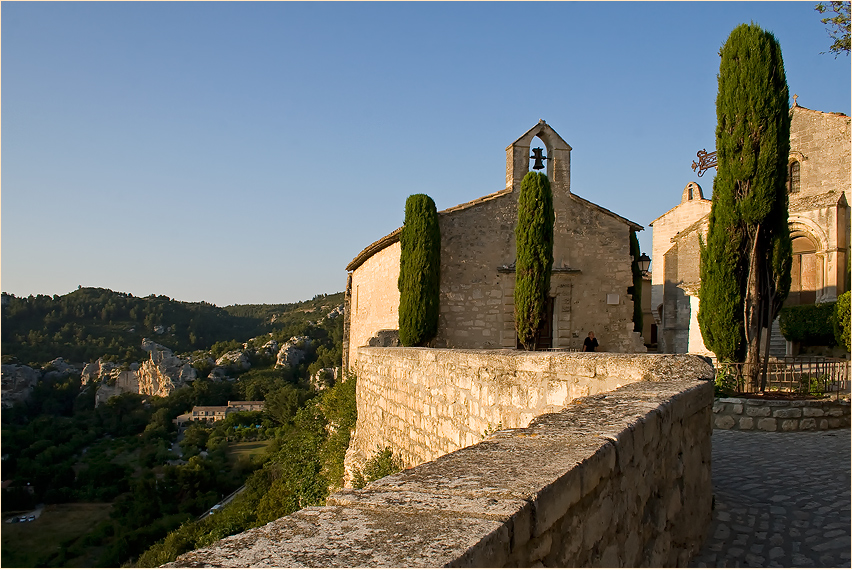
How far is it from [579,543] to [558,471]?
0.34 m

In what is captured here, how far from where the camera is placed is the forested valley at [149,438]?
1703cm

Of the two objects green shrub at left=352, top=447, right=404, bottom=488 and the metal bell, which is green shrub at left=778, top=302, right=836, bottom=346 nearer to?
the metal bell

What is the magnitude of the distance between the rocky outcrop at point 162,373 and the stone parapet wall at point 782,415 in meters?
50.5

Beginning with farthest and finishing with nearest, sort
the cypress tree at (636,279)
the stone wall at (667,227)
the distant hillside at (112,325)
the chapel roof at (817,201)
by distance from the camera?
the distant hillside at (112,325) → the stone wall at (667,227) → the chapel roof at (817,201) → the cypress tree at (636,279)

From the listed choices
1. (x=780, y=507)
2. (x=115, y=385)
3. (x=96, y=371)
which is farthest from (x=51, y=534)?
(x=780, y=507)

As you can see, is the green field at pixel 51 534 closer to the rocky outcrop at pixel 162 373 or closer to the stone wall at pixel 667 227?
the rocky outcrop at pixel 162 373

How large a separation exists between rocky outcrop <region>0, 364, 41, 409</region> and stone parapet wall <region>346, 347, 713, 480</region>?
41.4 m

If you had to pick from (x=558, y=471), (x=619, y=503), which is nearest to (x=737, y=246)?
(x=619, y=503)

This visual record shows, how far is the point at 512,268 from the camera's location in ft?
49.2

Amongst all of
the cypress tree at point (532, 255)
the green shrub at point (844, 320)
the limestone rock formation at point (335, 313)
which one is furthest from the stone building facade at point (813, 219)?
the limestone rock formation at point (335, 313)

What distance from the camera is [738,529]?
434 centimetres

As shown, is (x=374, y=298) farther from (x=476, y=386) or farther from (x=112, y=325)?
(x=112, y=325)

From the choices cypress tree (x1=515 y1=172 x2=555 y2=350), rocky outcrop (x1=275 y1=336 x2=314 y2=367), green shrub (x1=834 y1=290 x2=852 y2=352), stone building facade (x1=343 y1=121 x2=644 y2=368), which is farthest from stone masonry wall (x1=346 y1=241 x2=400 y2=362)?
rocky outcrop (x1=275 y1=336 x2=314 y2=367)

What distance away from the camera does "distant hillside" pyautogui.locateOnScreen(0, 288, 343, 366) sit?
47.3 metres
